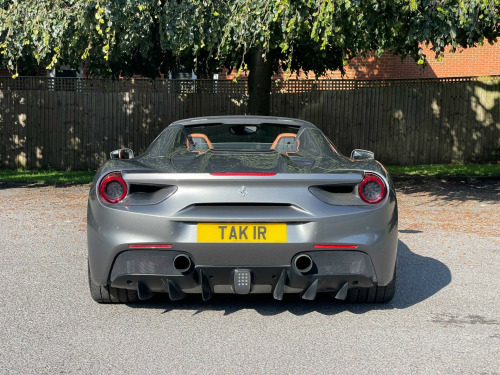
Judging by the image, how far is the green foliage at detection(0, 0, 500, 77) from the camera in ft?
34.1

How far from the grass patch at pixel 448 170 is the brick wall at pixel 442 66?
5604 mm

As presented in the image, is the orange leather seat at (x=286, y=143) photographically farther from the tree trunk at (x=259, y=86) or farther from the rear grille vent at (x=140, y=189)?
the tree trunk at (x=259, y=86)

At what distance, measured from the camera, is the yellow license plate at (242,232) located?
16.5ft

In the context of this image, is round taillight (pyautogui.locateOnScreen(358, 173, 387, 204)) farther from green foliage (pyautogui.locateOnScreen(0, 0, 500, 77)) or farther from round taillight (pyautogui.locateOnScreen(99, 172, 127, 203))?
green foliage (pyautogui.locateOnScreen(0, 0, 500, 77))

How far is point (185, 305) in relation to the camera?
580 cm

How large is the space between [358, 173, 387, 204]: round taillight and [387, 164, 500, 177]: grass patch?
12161 mm

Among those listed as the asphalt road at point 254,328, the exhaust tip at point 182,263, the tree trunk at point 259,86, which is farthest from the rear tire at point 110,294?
the tree trunk at point 259,86

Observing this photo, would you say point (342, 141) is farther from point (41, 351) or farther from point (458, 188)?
point (41, 351)

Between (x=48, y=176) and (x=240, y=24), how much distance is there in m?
8.25

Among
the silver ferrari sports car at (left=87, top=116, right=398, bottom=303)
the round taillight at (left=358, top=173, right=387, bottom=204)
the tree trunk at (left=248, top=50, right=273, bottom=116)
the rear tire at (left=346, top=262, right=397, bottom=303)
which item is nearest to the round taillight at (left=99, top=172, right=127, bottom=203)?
the silver ferrari sports car at (left=87, top=116, right=398, bottom=303)

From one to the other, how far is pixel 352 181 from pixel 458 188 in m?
10.1

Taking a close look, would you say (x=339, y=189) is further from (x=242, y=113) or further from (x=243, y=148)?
(x=242, y=113)

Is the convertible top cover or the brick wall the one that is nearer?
the convertible top cover

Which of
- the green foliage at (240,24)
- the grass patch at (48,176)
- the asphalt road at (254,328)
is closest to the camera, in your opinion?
the asphalt road at (254,328)
